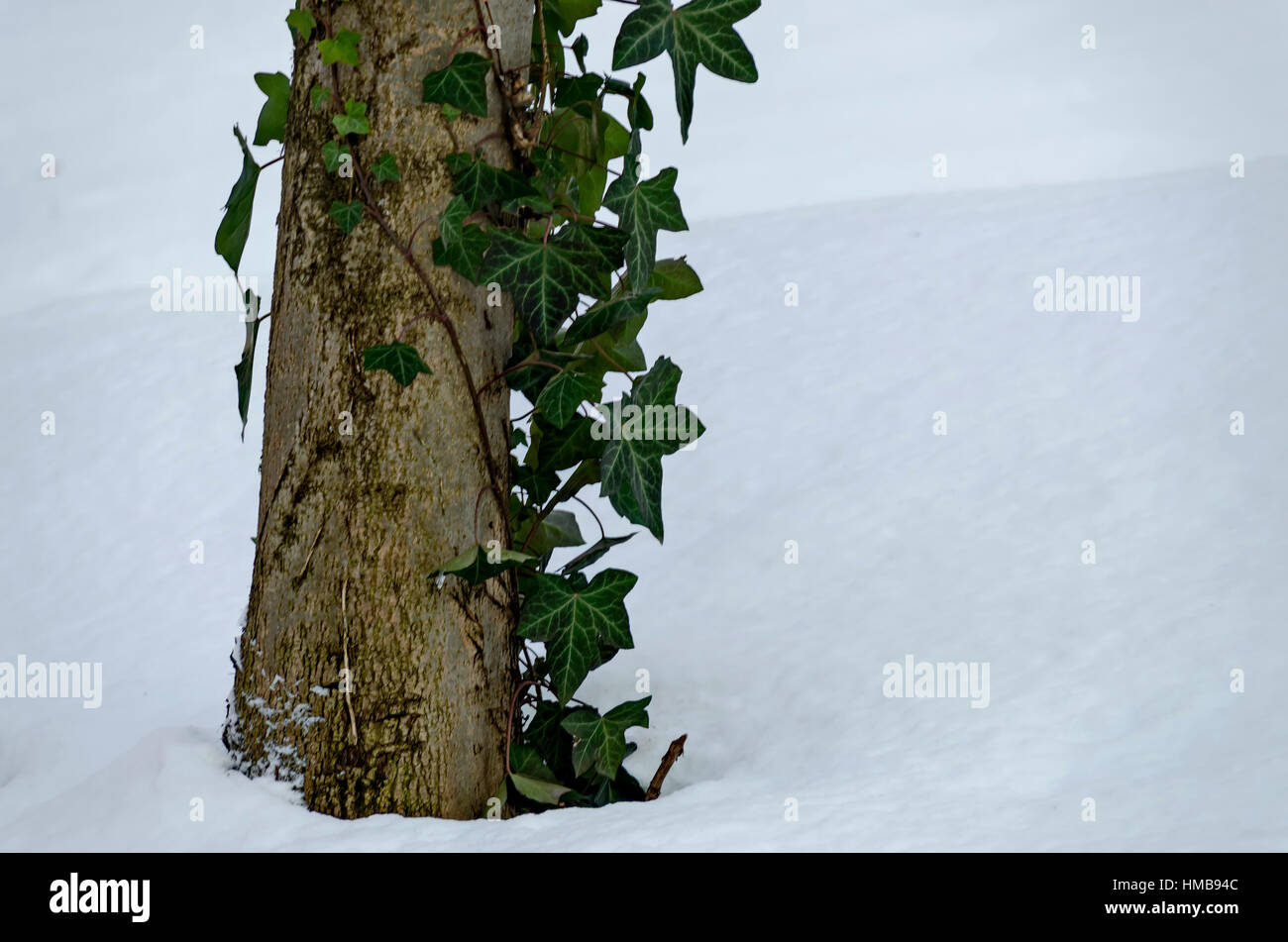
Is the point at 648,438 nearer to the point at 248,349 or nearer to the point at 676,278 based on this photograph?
the point at 676,278

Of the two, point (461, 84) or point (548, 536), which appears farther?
point (548, 536)

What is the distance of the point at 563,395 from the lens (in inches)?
48.1

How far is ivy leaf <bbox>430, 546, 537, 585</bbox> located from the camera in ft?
3.90

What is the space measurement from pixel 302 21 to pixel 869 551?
100cm

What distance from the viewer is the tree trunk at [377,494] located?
1192 mm

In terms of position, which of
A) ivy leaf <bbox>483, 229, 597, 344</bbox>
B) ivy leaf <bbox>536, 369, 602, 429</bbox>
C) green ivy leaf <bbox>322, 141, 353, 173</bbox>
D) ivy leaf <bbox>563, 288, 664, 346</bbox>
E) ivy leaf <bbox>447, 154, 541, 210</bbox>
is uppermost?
green ivy leaf <bbox>322, 141, 353, 173</bbox>

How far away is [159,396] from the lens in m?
2.93

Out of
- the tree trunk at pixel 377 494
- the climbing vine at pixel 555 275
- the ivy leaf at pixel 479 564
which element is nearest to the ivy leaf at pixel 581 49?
the climbing vine at pixel 555 275

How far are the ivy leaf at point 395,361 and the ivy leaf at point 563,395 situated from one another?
0.42ft

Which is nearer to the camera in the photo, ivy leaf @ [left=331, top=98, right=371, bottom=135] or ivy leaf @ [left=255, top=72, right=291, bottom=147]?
ivy leaf @ [left=331, top=98, right=371, bottom=135]

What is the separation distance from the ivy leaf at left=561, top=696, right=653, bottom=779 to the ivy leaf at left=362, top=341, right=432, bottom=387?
0.39 metres

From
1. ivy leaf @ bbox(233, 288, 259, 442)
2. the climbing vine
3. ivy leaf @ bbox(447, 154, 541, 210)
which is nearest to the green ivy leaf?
the climbing vine

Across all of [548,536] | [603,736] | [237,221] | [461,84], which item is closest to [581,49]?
[461,84]

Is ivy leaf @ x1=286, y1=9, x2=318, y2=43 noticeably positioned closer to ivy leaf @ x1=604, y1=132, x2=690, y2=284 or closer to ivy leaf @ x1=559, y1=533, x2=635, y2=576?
ivy leaf @ x1=604, y1=132, x2=690, y2=284
